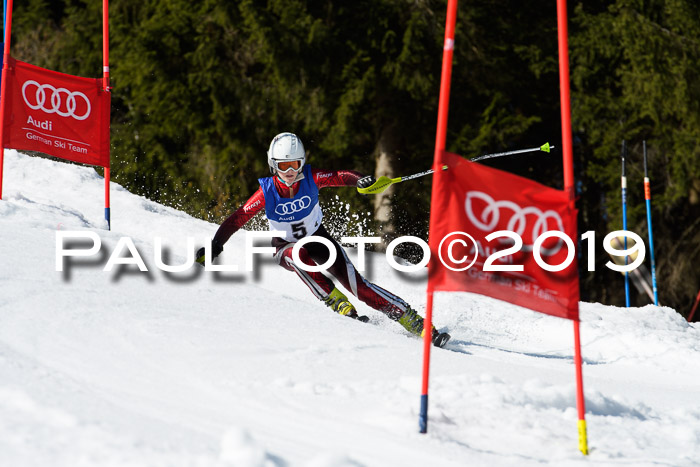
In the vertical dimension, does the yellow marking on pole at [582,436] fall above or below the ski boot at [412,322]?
above

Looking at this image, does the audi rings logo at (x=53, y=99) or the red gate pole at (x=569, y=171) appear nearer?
the red gate pole at (x=569, y=171)

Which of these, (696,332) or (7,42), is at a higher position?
(7,42)

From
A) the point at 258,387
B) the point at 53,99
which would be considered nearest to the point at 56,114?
the point at 53,99

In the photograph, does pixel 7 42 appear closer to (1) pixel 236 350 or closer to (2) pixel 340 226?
(1) pixel 236 350

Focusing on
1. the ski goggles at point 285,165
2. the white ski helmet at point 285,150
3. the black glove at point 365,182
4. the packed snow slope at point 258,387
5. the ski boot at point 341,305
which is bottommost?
the ski boot at point 341,305

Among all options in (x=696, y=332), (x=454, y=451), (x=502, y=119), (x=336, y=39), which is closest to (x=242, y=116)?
(x=336, y=39)

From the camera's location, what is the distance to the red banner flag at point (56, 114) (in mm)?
7871

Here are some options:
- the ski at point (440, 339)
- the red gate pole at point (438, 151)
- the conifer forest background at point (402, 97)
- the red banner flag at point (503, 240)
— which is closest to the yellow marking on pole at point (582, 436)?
the red banner flag at point (503, 240)

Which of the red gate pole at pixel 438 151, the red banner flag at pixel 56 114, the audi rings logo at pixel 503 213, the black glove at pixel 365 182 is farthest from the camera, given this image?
the red banner flag at pixel 56 114

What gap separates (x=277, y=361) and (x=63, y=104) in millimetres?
4747

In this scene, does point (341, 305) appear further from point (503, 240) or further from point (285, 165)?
point (503, 240)

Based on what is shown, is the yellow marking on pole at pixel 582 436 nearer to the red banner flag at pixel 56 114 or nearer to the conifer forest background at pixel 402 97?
the red banner flag at pixel 56 114

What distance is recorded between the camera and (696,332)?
25.8 feet

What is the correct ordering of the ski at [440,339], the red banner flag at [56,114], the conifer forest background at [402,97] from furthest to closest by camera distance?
the conifer forest background at [402,97] < the red banner flag at [56,114] < the ski at [440,339]
